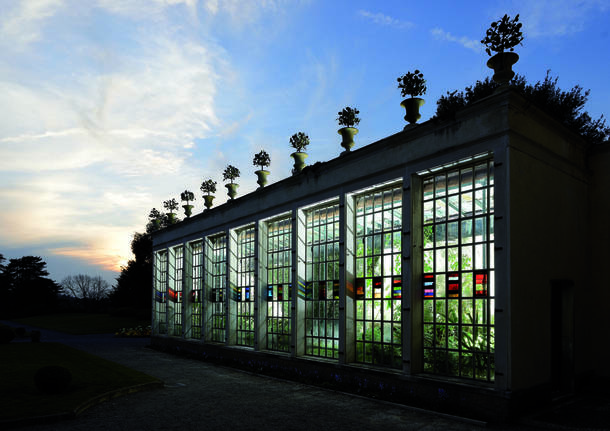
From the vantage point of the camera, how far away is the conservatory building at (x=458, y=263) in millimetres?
10352

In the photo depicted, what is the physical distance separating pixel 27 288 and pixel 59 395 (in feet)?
260

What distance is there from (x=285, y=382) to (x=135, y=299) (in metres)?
52.7

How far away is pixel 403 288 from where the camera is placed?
40.5 feet

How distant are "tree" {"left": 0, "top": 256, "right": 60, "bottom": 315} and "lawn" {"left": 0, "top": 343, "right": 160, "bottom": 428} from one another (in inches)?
2253

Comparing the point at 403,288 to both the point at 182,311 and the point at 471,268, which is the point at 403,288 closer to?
the point at 471,268

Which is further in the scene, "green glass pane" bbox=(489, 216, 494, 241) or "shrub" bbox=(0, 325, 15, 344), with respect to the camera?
"shrub" bbox=(0, 325, 15, 344)

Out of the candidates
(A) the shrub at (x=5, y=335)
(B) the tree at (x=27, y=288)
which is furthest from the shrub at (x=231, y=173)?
(B) the tree at (x=27, y=288)

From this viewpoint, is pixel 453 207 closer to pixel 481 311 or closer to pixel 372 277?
pixel 481 311

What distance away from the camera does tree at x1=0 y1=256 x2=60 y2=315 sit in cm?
7463

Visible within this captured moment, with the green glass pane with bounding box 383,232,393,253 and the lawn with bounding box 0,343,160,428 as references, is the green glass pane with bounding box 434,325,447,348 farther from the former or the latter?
the lawn with bounding box 0,343,160,428

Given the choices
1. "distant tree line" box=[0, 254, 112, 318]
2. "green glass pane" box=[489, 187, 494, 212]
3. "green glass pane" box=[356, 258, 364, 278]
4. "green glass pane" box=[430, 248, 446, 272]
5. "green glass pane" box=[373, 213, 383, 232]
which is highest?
"green glass pane" box=[489, 187, 494, 212]

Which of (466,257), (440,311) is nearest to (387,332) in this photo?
(440,311)

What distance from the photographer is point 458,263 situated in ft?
37.6

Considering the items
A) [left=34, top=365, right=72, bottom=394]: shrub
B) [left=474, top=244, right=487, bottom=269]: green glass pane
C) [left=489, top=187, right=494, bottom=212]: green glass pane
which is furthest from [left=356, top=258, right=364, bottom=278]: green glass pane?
[left=34, top=365, right=72, bottom=394]: shrub
